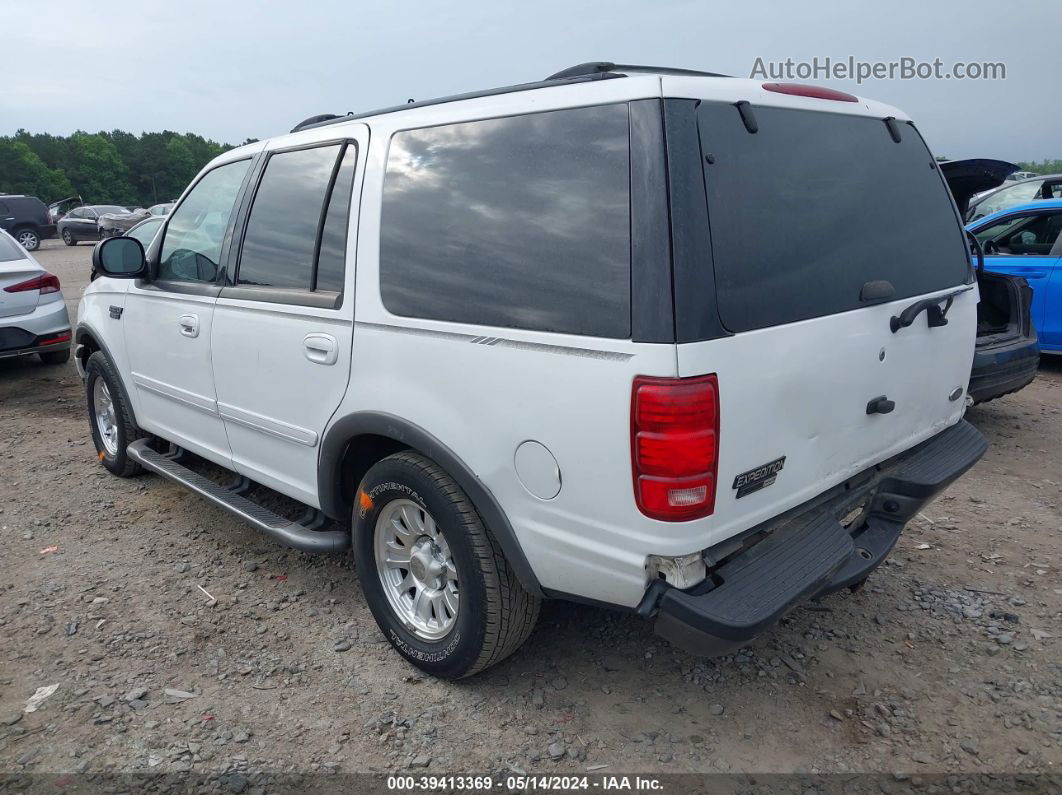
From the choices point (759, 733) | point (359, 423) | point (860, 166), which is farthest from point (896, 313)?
point (359, 423)

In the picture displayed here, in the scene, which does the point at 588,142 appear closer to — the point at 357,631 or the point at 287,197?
the point at 287,197

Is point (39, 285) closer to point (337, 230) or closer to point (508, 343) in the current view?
point (337, 230)

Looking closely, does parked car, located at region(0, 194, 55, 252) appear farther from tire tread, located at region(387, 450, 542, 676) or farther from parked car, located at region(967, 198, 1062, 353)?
tire tread, located at region(387, 450, 542, 676)

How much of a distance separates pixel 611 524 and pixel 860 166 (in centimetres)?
158

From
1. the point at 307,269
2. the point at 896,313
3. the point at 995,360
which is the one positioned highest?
the point at 307,269

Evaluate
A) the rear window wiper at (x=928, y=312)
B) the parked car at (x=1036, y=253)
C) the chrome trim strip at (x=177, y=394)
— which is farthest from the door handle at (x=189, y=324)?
the parked car at (x=1036, y=253)

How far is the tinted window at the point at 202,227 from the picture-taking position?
11.9ft

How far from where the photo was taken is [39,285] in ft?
24.7

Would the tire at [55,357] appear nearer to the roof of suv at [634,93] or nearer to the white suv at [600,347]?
the white suv at [600,347]

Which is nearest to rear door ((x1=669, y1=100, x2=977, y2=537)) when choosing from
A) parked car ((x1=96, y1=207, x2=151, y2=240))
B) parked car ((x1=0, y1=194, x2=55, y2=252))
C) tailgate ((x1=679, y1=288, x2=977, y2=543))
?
tailgate ((x1=679, y1=288, x2=977, y2=543))

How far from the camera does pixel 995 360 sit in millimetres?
5090

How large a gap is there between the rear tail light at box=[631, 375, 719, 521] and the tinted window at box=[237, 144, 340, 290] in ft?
5.36

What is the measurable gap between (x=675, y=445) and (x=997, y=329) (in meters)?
4.78

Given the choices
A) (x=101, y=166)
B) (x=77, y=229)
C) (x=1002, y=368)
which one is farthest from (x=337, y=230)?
(x=101, y=166)
